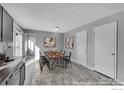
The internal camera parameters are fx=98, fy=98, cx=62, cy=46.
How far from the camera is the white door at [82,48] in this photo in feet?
17.2

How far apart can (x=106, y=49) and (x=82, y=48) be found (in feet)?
6.51

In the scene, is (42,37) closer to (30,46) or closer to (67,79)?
(30,46)

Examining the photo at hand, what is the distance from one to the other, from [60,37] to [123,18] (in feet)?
20.1

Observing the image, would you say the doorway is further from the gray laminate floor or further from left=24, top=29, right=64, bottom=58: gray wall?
the gray laminate floor

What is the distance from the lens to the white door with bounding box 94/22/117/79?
3.36 meters

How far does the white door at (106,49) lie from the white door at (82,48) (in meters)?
1.00

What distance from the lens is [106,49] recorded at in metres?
3.68

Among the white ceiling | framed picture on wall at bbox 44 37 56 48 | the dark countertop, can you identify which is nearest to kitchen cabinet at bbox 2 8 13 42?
the white ceiling

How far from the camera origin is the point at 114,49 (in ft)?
10.8

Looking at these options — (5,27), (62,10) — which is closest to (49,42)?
(62,10)

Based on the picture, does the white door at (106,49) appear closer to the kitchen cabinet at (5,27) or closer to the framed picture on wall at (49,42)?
the kitchen cabinet at (5,27)

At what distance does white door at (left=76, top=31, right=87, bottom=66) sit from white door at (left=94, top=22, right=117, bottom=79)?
100 cm

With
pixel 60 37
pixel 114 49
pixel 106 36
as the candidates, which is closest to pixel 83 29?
pixel 106 36
